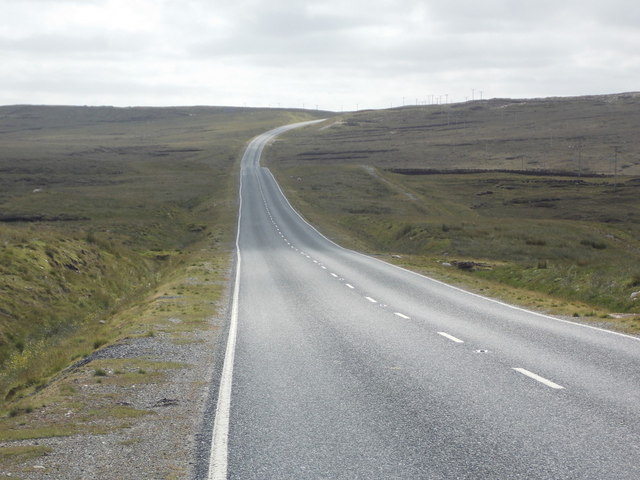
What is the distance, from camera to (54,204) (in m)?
59.0

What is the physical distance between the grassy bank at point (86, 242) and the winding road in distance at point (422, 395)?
4748 mm

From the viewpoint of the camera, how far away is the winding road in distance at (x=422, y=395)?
20.7 ft

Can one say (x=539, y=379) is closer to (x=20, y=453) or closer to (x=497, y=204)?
(x=20, y=453)

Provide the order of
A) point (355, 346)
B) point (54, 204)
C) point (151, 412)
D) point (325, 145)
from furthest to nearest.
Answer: point (325, 145) → point (54, 204) → point (355, 346) → point (151, 412)

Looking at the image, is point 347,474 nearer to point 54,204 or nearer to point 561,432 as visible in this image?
point 561,432

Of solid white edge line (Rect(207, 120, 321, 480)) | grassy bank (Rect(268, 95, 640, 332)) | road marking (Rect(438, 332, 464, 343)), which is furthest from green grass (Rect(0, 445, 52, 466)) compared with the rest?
grassy bank (Rect(268, 95, 640, 332))

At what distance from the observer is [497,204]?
77.9 m

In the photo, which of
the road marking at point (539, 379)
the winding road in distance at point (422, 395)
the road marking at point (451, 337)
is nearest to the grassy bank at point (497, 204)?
the winding road in distance at point (422, 395)

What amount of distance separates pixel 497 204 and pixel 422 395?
7193cm

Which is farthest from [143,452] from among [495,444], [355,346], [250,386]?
[355,346]

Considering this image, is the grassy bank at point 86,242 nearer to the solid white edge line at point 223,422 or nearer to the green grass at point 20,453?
the solid white edge line at point 223,422

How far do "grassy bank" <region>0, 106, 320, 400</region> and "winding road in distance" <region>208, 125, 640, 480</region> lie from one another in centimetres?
475

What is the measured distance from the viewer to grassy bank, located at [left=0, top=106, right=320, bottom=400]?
17.4 m

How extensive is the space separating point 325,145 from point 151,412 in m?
151
